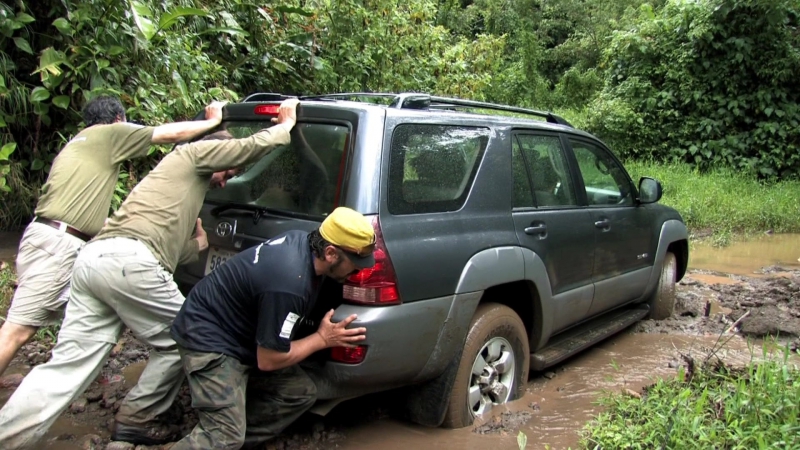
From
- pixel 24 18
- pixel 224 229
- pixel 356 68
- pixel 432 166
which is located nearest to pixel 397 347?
pixel 432 166

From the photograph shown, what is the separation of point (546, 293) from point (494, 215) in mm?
666

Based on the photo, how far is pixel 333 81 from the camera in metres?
7.79

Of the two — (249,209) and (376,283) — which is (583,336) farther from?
(249,209)

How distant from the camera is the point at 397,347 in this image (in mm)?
3102

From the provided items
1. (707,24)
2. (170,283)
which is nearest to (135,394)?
(170,283)

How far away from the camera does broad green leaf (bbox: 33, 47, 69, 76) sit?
201 inches

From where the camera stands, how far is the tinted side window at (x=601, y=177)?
4828mm

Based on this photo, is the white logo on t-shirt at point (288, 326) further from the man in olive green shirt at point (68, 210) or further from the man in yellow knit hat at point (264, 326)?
the man in olive green shirt at point (68, 210)

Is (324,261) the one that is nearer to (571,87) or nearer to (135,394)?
(135,394)

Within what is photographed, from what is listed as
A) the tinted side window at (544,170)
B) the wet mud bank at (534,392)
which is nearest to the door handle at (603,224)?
the tinted side window at (544,170)

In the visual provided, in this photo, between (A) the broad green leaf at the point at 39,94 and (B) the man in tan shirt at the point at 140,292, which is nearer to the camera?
(B) the man in tan shirt at the point at 140,292

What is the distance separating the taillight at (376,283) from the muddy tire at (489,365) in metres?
0.68

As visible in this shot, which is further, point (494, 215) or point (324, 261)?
point (494, 215)

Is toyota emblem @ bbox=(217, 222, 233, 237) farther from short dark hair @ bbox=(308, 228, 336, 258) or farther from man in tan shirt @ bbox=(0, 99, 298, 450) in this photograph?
short dark hair @ bbox=(308, 228, 336, 258)
